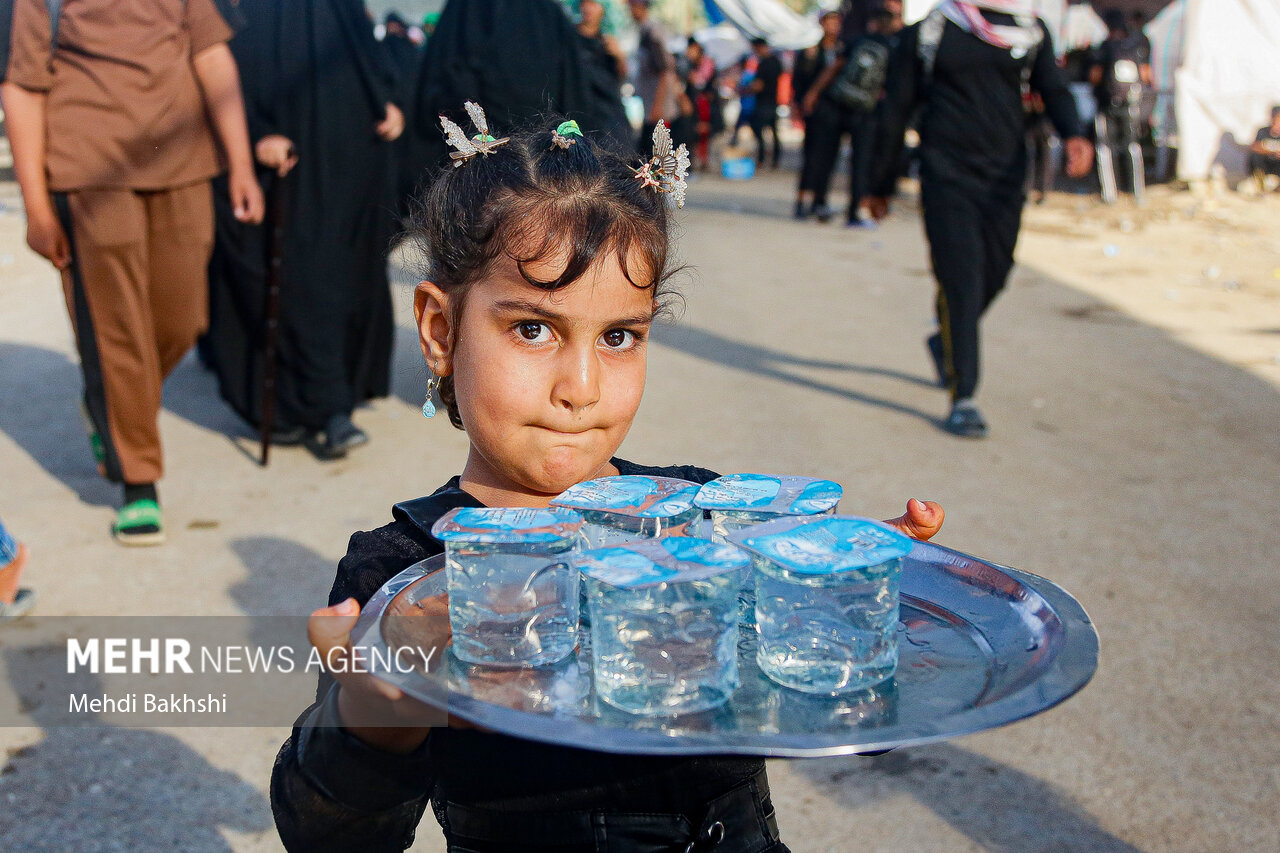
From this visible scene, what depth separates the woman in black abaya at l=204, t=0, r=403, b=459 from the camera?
185 inches

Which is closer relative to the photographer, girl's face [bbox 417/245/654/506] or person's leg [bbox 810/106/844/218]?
girl's face [bbox 417/245/654/506]

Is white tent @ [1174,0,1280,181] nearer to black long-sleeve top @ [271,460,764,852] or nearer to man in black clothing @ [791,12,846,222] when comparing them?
man in black clothing @ [791,12,846,222]

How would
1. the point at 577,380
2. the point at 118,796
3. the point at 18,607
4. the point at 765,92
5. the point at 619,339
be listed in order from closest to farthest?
the point at 577,380 < the point at 619,339 < the point at 118,796 < the point at 18,607 < the point at 765,92

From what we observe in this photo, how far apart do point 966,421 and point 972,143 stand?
1.25 m

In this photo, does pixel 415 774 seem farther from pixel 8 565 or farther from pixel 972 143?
pixel 972 143

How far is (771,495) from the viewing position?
1.21m

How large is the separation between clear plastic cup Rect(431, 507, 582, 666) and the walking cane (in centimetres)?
386

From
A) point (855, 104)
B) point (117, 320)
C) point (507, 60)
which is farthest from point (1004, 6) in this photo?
point (855, 104)

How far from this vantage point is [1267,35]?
14.1m

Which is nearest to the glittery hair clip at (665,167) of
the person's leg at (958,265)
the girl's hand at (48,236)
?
the girl's hand at (48,236)

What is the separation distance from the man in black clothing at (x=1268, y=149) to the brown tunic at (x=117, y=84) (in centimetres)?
1243

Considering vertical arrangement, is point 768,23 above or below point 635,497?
above

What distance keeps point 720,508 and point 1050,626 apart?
330mm

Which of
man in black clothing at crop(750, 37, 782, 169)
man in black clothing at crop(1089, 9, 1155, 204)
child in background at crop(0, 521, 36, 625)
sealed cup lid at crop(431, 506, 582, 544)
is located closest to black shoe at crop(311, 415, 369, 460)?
child in background at crop(0, 521, 36, 625)
